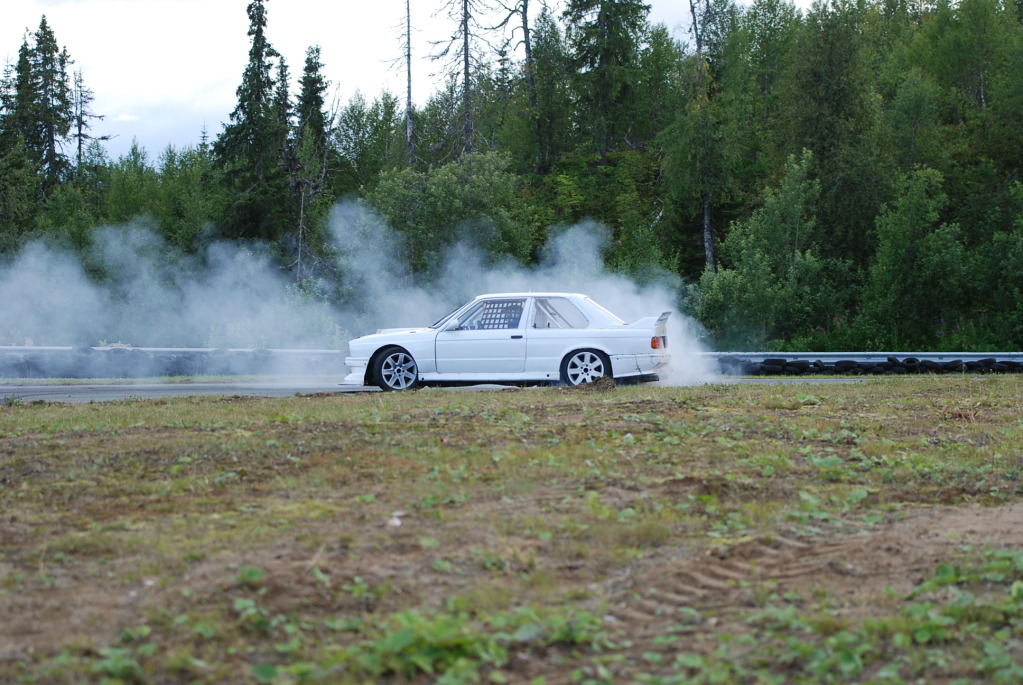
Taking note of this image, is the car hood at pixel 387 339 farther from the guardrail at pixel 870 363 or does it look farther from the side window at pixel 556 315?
the guardrail at pixel 870 363

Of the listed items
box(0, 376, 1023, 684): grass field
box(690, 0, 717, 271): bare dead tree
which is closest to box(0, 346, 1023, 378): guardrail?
box(0, 376, 1023, 684): grass field

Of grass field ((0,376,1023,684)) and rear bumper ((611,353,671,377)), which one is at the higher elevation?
rear bumper ((611,353,671,377))

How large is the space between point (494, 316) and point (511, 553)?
31.4 feet

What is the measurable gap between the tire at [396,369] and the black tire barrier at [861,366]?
633 centimetres

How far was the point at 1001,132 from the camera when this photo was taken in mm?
39094

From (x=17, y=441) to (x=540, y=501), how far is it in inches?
197

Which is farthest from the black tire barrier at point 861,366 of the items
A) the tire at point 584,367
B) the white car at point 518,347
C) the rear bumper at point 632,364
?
the tire at point 584,367

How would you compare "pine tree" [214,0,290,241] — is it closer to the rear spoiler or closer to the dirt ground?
the rear spoiler

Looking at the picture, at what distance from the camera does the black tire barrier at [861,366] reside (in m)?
17.6

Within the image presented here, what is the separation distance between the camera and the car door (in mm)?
14617

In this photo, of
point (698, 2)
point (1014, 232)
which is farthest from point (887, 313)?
point (698, 2)

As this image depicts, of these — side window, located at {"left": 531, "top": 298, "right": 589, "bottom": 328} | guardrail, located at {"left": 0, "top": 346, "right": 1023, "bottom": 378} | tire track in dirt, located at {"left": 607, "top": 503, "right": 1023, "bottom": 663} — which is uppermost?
side window, located at {"left": 531, "top": 298, "right": 589, "bottom": 328}

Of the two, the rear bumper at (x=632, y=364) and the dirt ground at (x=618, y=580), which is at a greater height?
the rear bumper at (x=632, y=364)

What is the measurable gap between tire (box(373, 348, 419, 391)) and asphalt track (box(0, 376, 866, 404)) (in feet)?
0.97
